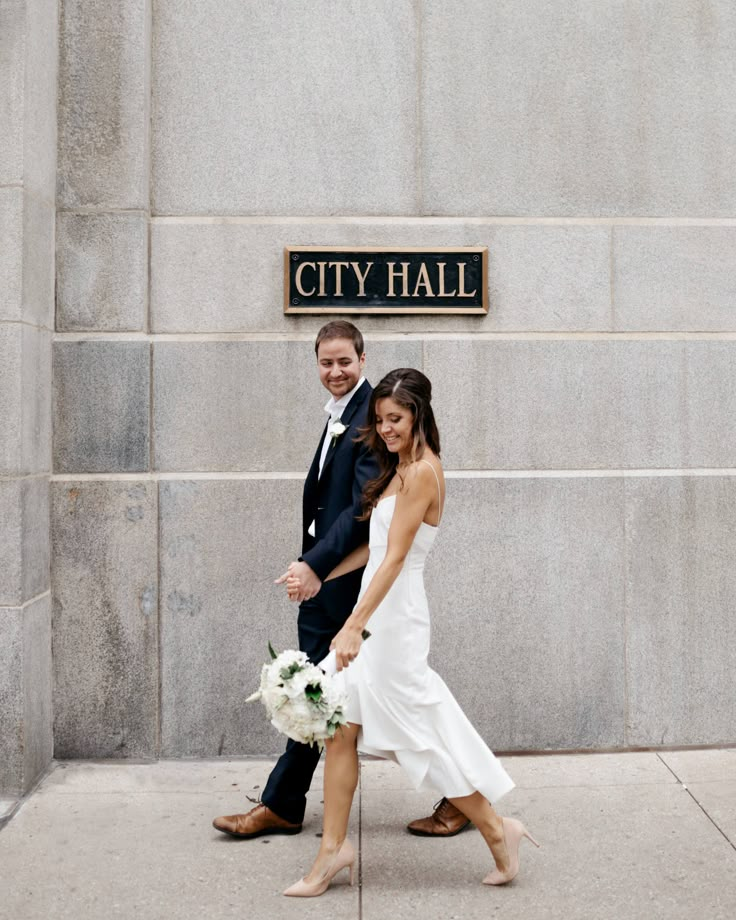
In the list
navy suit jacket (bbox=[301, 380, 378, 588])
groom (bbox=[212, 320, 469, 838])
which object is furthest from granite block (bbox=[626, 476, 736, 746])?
navy suit jacket (bbox=[301, 380, 378, 588])

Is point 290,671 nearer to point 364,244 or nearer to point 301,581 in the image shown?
point 301,581

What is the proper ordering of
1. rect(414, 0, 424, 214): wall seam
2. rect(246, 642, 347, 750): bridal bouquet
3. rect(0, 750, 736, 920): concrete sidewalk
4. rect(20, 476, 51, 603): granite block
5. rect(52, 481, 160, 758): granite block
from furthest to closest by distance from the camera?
rect(414, 0, 424, 214): wall seam
rect(52, 481, 160, 758): granite block
rect(20, 476, 51, 603): granite block
rect(0, 750, 736, 920): concrete sidewalk
rect(246, 642, 347, 750): bridal bouquet

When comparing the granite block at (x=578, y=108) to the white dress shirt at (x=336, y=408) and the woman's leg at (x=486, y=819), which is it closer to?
the white dress shirt at (x=336, y=408)

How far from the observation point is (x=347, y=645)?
3725 millimetres

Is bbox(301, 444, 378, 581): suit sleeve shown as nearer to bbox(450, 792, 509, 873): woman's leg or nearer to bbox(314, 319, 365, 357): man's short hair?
bbox(314, 319, 365, 357): man's short hair

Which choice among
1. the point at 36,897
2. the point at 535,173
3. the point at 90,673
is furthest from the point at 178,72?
the point at 36,897

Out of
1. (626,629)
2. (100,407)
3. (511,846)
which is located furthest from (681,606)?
(100,407)

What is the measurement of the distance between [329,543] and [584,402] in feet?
7.23

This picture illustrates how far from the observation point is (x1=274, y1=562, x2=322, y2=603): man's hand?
159 inches

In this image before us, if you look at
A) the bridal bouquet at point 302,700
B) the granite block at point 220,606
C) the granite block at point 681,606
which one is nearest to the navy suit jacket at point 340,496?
the bridal bouquet at point 302,700

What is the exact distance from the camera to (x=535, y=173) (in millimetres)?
5727

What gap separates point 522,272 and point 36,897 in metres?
3.99

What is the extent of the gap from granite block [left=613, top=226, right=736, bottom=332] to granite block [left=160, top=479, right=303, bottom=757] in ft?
7.28

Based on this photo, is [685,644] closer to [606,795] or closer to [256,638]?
[606,795]
